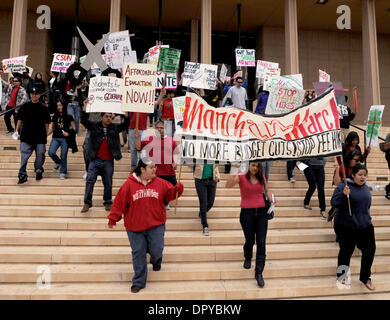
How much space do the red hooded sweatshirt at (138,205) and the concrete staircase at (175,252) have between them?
2.83ft

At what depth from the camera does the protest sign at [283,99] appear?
717cm

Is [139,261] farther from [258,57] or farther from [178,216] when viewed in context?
[258,57]

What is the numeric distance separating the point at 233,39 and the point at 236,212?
15.2m

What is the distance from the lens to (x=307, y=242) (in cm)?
550

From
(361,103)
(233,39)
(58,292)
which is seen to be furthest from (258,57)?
(58,292)

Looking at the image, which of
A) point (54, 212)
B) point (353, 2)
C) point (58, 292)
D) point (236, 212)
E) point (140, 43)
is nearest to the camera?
point (58, 292)

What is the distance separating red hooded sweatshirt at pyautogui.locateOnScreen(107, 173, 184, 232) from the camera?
404 cm

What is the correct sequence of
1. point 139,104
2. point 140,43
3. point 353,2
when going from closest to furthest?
point 139,104
point 353,2
point 140,43

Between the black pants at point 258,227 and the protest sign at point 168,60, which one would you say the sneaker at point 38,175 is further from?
the black pants at point 258,227

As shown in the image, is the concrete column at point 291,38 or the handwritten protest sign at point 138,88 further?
the concrete column at point 291,38

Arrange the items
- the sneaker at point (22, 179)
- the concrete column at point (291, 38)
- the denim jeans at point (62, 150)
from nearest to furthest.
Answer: the sneaker at point (22, 179)
the denim jeans at point (62, 150)
the concrete column at point (291, 38)

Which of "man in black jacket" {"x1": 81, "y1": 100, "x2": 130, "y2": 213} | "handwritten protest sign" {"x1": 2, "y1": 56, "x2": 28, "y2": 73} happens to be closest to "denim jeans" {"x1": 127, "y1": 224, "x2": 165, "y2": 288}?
"man in black jacket" {"x1": 81, "y1": 100, "x2": 130, "y2": 213}

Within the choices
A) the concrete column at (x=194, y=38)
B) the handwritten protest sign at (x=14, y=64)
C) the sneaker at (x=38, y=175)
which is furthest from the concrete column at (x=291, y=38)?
the sneaker at (x=38, y=175)

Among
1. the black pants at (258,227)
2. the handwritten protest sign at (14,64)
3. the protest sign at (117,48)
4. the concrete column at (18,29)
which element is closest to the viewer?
the black pants at (258,227)
